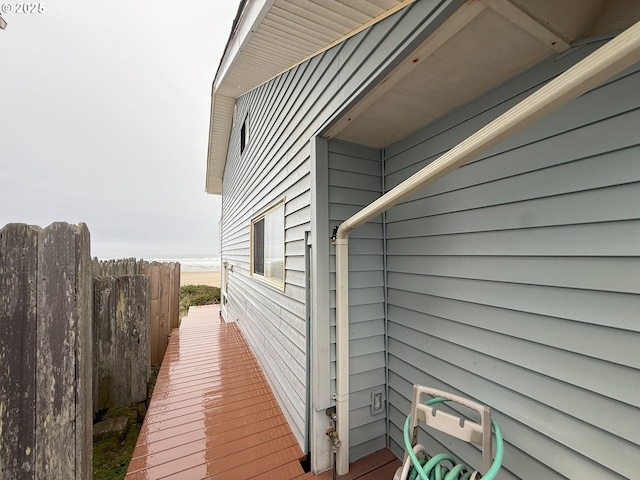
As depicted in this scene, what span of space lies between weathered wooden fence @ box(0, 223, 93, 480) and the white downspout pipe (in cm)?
157

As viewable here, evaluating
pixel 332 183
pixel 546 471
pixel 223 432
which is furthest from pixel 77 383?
pixel 546 471

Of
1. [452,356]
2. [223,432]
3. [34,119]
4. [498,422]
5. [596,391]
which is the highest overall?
[34,119]

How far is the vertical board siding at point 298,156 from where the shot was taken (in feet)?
4.50

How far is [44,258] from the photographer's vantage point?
1.31 metres

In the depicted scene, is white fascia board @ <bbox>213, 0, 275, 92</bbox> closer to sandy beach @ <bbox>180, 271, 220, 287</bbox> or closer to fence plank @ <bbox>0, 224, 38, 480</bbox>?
fence plank @ <bbox>0, 224, 38, 480</bbox>

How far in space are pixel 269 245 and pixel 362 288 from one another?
1.88 m

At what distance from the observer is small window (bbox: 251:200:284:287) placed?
3.14 m

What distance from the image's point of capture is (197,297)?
1152 centimetres

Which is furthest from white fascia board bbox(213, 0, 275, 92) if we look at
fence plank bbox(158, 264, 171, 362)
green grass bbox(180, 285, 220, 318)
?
green grass bbox(180, 285, 220, 318)

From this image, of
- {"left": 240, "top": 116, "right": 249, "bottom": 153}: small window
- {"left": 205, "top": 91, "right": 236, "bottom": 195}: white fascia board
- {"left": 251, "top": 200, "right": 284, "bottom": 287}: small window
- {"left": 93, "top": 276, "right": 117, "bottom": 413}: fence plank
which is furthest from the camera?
{"left": 205, "top": 91, "right": 236, "bottom": 195}: white fascia board

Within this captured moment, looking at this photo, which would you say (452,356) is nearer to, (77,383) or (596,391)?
(596,391)

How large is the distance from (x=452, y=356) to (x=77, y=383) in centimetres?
221

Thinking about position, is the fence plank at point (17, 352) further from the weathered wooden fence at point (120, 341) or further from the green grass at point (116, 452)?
the weathered wooden fence at point (120, 341)

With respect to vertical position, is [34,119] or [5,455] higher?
[34,119]
